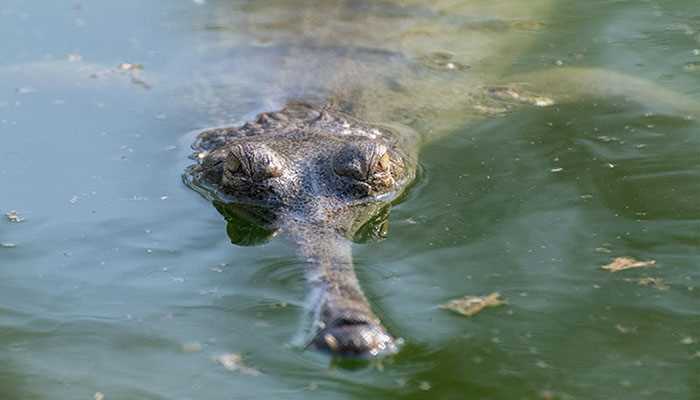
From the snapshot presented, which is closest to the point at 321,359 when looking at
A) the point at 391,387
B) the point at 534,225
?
the point at 391,387

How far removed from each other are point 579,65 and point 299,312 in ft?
13.0

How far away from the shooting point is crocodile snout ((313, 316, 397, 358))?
4016 mm

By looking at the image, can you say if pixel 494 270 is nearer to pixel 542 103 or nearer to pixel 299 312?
pixel 299 312

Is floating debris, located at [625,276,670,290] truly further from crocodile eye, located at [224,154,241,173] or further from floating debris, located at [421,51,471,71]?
floating debris, located at [421,51,471,71]

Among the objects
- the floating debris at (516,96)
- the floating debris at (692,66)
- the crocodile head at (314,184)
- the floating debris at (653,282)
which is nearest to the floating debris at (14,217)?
the crocodile head at (314,184)

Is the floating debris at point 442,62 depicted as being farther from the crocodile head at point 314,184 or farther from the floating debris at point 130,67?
the floating debris at point 130,67

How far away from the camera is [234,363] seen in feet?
13.6

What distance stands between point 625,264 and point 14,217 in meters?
3.01

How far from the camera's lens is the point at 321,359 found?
159 inches

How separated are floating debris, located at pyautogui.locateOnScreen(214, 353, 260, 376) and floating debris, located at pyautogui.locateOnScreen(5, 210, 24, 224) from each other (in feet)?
6.28

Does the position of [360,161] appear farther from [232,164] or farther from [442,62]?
[442,62]

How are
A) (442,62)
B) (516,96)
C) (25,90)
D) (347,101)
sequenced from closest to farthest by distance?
(516,96)
(347,101)
(25,90)
(442,62)

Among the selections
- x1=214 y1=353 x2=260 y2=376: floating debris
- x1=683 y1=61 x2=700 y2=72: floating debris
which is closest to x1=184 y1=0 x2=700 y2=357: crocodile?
x1=214 y1=353 x2=260 y2=376: floating debris

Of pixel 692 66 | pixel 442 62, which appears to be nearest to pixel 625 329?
pixel 692 66
